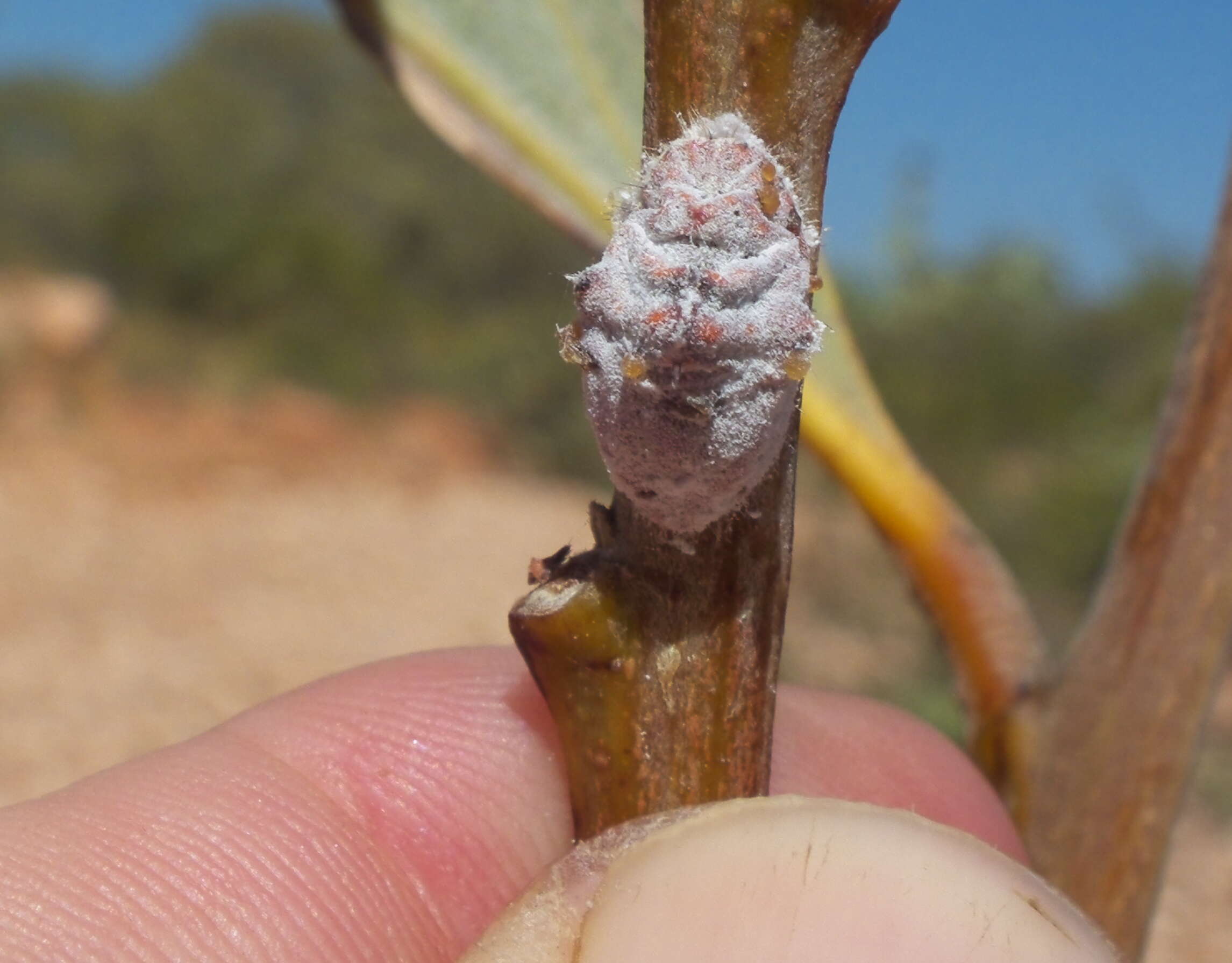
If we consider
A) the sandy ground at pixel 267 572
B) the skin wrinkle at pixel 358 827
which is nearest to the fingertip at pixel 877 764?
the skin wrinkle at pixel 358 827

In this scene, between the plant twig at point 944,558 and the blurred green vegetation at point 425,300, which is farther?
the blurred green vegetation at point 425,300

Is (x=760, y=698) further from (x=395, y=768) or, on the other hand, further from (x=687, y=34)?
(x=395, y=768)

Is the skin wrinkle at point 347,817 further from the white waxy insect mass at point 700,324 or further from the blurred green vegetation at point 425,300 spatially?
the blurred green vegetation at point 425,300

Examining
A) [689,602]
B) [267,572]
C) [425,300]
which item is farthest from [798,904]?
[425,300]

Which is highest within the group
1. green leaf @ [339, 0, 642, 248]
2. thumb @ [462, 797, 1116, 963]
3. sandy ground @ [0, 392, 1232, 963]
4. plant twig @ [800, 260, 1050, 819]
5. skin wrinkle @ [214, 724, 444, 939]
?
sandy ground @ [0, 392, 1232, 963]

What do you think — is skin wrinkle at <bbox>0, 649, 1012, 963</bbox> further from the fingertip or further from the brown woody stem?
the brown woody stem

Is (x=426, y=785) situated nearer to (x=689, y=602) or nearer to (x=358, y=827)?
(x=358, y=827)

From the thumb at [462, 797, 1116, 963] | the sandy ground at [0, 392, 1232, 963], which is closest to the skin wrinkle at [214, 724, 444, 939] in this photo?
the thumb at [462, 797, 1116, 963]
